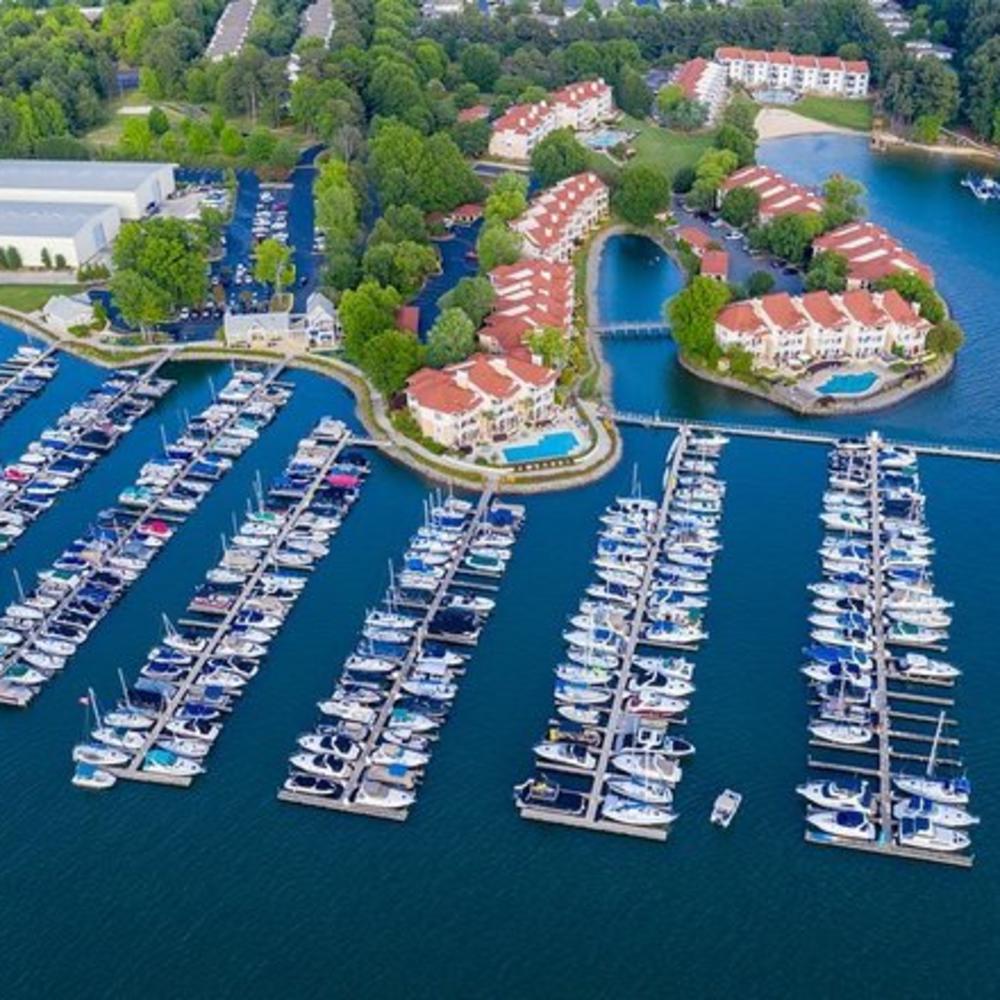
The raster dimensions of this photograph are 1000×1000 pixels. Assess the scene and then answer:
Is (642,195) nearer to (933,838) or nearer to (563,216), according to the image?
(563,216)

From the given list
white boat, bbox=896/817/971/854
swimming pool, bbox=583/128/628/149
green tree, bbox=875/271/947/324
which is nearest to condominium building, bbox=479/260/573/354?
green tree, bbox=875/271/947/324

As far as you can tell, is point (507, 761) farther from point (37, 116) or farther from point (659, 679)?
point (37, 116)

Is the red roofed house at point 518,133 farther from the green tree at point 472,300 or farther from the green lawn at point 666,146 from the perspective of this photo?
the green tree at point 472,300

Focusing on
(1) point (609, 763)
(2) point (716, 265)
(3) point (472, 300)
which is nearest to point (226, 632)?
(1) point (609, 763)

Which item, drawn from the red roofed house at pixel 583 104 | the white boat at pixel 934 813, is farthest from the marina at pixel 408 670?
the red roofed house at pixel 583 104

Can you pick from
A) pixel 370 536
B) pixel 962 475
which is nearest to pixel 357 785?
pixel 370 536

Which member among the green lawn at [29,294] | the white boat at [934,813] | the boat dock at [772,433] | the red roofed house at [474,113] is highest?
the red roofed house at [474,113]

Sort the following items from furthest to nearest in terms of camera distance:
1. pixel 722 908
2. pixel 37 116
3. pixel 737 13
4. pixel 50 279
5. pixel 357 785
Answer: pixel 737 13 → pixel 37 116 → pixel 50 279 → pixel 357 785 → pixel 722 908
